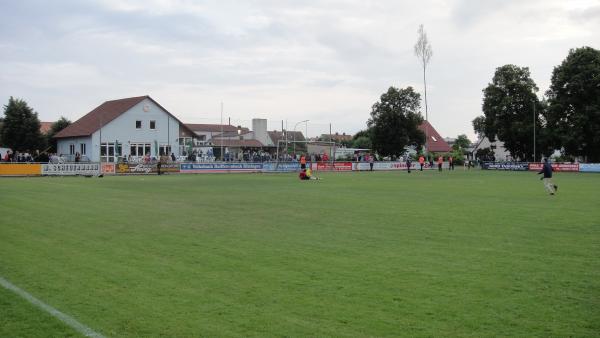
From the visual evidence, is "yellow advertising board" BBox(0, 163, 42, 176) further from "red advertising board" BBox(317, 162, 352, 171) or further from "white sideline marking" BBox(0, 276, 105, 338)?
"white sideline marking" BBox(0, 276, 105, 338)

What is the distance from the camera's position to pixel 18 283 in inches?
292

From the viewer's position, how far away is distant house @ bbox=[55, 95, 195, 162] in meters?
59.5

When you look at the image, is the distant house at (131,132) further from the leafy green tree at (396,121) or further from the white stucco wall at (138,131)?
the leafy green tree at (396,121)

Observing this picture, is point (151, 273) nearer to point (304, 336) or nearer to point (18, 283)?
point (18, 283)

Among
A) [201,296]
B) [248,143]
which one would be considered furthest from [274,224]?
[248,143]

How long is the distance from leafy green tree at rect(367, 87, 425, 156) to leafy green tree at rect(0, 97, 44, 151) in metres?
43.1

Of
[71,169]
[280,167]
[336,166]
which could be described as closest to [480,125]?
[336,166]

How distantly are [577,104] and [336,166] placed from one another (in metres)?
28.8

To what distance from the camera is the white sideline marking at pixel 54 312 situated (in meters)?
5.49

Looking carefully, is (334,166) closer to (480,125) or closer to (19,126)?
(480,125)

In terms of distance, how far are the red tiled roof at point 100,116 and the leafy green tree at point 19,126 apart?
281 cm

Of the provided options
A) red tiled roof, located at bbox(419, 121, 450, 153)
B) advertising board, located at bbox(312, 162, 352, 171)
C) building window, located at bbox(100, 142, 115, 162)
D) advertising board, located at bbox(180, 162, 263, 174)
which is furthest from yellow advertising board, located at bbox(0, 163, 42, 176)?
red tiled roof, located at bbox(419, 121, 450, 153)

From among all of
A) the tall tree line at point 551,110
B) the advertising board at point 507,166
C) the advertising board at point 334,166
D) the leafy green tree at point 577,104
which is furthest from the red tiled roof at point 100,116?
the leafy green tree at point 577,104

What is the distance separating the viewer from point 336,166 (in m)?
59.6
